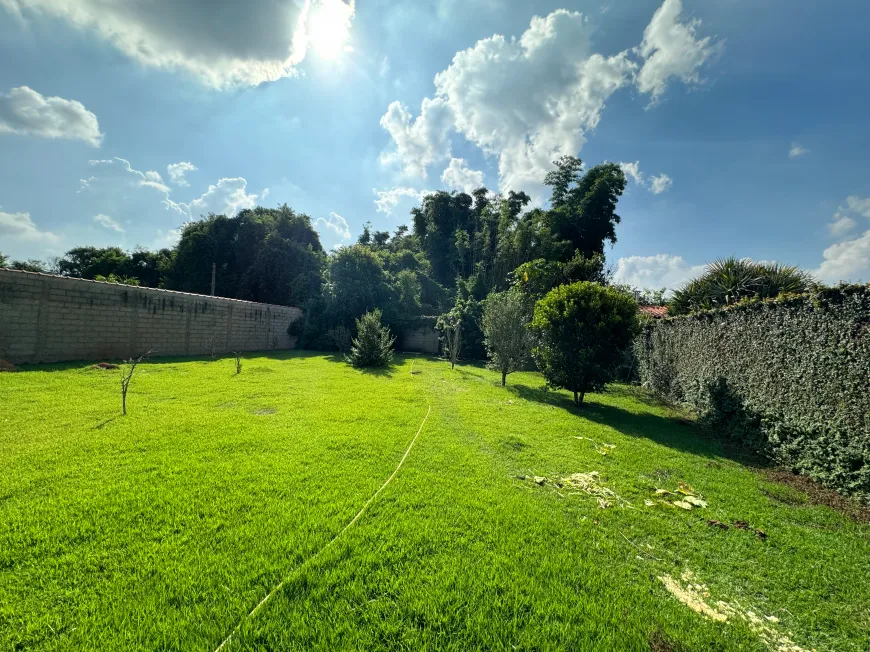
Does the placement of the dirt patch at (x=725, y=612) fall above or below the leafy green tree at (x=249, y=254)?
below

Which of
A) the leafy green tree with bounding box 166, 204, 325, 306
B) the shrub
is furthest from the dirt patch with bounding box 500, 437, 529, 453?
the leafy green tree with bounding box 166, 204, 325, 306

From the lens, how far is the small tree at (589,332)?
311 inches

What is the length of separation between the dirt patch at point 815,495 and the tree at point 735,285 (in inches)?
169

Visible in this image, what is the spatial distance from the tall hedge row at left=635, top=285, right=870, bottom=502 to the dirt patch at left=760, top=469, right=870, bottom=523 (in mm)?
120

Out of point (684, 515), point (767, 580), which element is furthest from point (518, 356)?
point (767, 580)

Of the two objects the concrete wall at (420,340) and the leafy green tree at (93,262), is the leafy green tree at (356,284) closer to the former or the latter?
the concrete wall at (420,340)

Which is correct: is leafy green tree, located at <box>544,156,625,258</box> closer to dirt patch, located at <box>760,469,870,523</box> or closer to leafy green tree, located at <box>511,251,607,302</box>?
leafy green tree, located at <box>511,251,607,302</box>

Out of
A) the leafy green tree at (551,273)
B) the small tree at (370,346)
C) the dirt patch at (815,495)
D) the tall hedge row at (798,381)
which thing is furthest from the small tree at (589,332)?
the leafy green tree at (551,273)

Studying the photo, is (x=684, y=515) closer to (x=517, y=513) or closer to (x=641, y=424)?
(x=517, y=513)

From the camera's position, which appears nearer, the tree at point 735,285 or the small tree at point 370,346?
the tree at point 735,285

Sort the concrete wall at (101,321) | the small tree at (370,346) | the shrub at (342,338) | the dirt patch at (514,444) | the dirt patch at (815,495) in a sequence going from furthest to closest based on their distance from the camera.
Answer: the shrub at (342,338), the small tree at (370,346), the concrete wall at (101,321), the dirt patch at (514,444), the dirt patch at (815,495)

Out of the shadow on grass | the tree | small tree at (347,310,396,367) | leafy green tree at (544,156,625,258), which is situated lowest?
the shadow on grass

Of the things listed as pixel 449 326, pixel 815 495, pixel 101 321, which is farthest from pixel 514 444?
pixel 101 321

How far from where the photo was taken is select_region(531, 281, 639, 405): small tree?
25.9 ft
